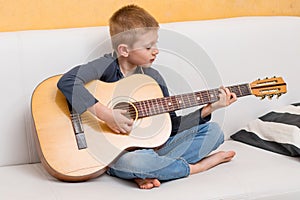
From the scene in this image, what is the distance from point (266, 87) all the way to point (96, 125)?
0.51 meters

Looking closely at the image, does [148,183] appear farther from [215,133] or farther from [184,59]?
[184,59]

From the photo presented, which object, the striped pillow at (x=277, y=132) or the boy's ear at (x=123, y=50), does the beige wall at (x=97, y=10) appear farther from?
the striped pillow at (x=277, y=132)

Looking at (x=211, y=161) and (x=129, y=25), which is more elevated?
(x=129, y=25)

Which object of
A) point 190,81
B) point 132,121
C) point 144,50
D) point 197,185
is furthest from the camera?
point 190,81

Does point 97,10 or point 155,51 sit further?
point 97,10

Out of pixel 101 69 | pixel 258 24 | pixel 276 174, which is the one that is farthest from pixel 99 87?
pixel 258 24

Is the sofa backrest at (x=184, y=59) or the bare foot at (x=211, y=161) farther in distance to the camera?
the sofa backrest at (x=184, y=59)

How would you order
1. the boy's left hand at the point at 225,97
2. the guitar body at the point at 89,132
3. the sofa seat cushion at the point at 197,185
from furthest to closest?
the boy's left hand at the point at 225,97
the guitar body at the point at 89,132
the sofa seat cushion at the point at 197,185

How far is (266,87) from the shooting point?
1.60 meters

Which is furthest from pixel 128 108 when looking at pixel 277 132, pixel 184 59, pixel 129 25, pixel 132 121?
pixel 277 132

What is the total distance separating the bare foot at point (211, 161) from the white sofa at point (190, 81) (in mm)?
19

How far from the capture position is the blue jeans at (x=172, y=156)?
1.43 m

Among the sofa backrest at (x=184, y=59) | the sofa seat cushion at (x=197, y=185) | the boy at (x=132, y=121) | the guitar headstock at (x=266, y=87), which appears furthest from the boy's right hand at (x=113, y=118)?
the guitar headstock at (x=266, y=87)

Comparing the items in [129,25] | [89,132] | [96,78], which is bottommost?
[89,132]
